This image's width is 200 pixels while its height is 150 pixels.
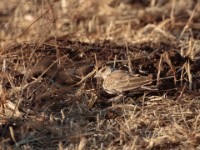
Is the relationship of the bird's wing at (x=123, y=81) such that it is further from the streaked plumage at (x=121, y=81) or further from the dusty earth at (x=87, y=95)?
the dusty earth at (x=87, y=95)

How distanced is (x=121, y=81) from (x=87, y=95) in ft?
1.20

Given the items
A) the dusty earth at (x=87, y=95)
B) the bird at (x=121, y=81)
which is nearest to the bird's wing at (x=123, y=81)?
the bird at (x=121, y=81)

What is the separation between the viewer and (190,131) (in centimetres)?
516

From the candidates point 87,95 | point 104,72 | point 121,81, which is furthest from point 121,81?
point 87,95

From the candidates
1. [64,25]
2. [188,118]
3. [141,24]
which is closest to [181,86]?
[188,118]

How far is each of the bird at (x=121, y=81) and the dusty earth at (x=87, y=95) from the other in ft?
0.30

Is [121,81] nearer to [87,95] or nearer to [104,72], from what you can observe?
[104,72]

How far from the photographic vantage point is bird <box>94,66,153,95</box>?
584 centimetres

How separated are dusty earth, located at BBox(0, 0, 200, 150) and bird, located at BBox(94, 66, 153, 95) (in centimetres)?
9

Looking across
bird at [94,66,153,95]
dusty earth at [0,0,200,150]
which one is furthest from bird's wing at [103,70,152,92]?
dusty earth at [0,0,200,150]

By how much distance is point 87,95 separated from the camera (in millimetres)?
6012

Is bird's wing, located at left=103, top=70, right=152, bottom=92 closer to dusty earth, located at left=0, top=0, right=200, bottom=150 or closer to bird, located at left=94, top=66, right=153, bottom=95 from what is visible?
bird, located at left=94, top=66, right=153, bottom=95

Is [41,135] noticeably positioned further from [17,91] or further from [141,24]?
[141,24]

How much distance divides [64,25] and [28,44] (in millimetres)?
2955
